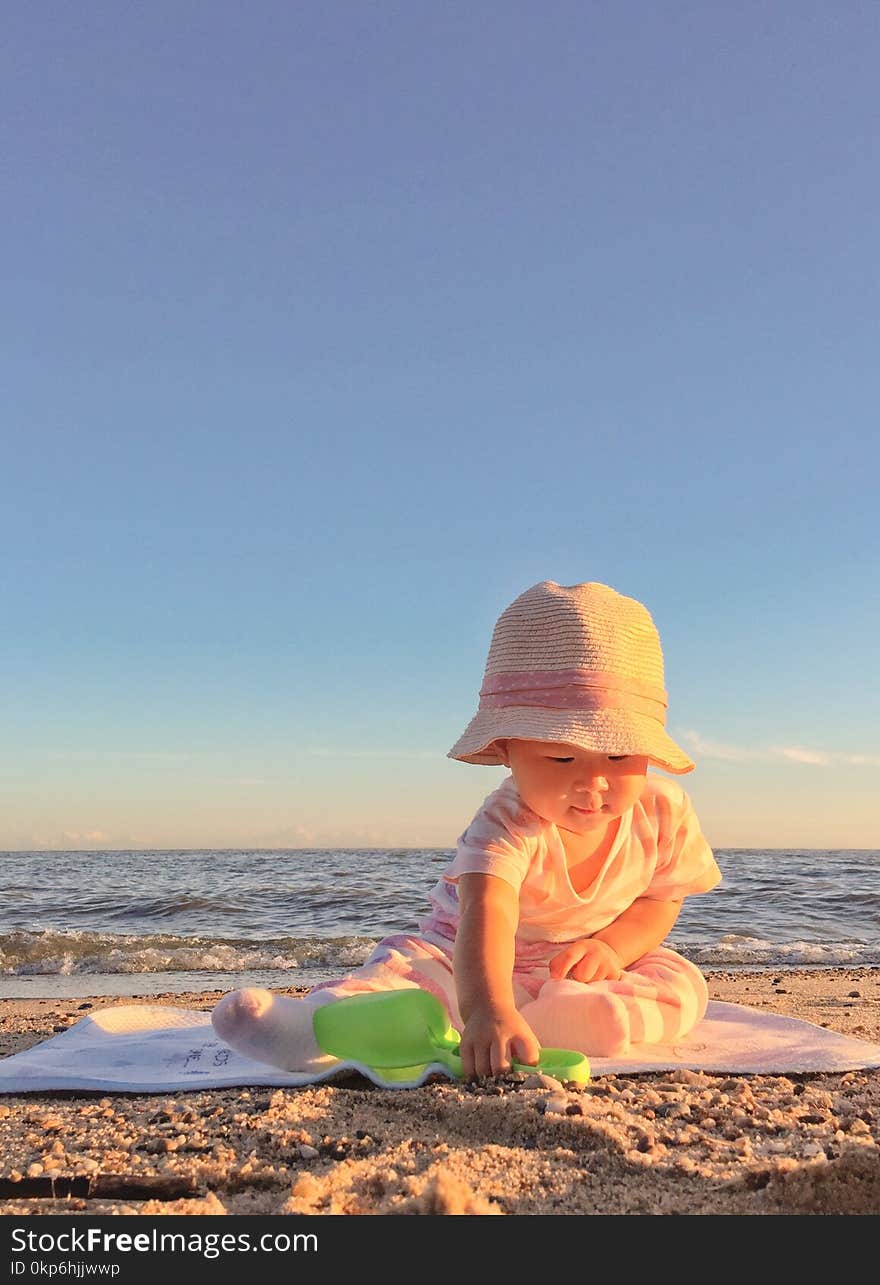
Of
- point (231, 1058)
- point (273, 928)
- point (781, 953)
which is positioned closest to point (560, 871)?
point (231, 1058)

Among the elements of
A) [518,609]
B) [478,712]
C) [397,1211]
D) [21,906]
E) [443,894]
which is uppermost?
[518,609]

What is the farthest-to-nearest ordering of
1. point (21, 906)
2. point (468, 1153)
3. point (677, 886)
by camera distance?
point (21, 906) → point (677, 886) → point (468, 1153)

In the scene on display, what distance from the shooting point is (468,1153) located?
2.08 m

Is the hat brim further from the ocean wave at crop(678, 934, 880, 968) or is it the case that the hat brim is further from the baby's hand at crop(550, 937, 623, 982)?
the ocean wave at crop(678, 934, 880, 968)

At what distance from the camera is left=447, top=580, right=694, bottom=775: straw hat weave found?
3.10 m

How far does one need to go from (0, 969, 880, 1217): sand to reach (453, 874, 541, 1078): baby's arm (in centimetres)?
10

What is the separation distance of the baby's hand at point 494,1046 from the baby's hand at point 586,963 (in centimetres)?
59

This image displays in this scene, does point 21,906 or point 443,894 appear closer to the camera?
point 443,894

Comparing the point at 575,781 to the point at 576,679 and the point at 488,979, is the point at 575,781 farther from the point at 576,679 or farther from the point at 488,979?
the point at 488,979

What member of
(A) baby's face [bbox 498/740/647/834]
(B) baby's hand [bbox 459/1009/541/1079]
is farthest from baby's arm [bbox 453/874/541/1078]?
(A) baby's face [bbox 498/740/647/834]

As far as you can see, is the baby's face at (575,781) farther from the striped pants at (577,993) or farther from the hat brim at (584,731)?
the striped pants at (577,993)

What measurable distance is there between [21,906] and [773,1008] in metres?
11.3
